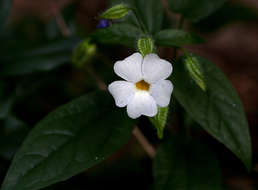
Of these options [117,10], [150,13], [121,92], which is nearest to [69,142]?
[121,92]

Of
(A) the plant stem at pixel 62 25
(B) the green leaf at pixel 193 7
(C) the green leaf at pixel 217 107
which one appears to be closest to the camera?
(C) the green leaf at pixel 217 107

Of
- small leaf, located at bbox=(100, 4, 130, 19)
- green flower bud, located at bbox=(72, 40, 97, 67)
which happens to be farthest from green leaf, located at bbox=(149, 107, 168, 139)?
green flower bud, located at bbox=(72, 40, 97, 67)

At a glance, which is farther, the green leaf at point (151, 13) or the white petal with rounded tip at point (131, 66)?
the green leaf at point (151, 13)

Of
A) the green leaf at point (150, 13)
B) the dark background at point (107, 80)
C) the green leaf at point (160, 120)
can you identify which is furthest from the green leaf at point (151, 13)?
the dark background at point (107, 80)

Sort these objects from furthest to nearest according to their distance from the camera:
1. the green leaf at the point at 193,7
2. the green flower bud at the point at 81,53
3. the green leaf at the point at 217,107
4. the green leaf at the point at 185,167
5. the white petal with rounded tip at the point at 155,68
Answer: the green flower bud at the point at 81,53
the green leaf at the point at 193,7
the green leaf at the point at 185,167
the green leaf at the point at 217,107
the white petal with rounded tip at the point at 155,68

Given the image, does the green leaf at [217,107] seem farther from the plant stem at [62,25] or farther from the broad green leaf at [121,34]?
the plant stem at [62,25]

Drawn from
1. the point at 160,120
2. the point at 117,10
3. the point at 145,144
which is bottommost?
the point at 145,144

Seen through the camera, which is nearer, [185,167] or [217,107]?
Answer: [217,107]

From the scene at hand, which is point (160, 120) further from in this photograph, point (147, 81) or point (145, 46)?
point (145, 46)
